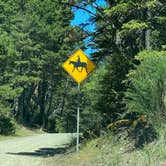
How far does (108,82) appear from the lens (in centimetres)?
2091

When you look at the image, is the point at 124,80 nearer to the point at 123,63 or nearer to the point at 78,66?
the point at 123,63

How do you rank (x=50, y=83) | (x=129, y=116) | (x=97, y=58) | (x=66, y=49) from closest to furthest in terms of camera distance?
(x=129, y=116), (x=97, y=58), (x=66, y=49), (x=50, y=83)

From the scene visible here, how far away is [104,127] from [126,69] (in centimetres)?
260

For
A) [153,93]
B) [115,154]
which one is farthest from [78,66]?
[153,93]

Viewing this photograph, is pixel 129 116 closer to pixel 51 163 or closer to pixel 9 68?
pixel 51 163

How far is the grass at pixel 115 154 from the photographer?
1265 centimetres

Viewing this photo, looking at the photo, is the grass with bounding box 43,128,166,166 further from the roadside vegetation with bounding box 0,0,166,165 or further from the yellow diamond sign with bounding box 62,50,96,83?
the yellow diamond sign with bounding box 62,50,96,83

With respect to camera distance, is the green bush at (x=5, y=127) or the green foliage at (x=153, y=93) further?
the green bush at (x=5, y=127)

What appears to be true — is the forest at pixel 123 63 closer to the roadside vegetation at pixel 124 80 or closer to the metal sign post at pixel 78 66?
the roadside vegetation at pixel 124 80

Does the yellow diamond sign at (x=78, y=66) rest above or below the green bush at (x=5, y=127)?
above

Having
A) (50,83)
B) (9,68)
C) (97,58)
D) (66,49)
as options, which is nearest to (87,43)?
(97,58)

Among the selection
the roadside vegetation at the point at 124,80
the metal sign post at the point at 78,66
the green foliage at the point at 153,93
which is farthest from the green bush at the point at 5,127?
the green foliage at the point at 153,93

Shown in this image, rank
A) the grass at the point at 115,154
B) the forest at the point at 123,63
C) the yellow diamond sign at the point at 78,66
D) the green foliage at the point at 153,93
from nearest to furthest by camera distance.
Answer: the grass at the point at 115,154 → the green foliage at the point at 153,93 → the forest at the point at 123,63 → the yellow diamond sign at the point at 78,66

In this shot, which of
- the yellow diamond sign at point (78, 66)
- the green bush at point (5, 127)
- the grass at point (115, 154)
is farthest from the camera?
the green bush at point (5, 127)
